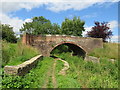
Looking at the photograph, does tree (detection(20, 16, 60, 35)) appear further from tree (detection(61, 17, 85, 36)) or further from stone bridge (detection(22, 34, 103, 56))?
stone bridge (detection(22, 34, 103, 56))

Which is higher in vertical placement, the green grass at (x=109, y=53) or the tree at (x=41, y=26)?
the tree at (x=41, y=26)

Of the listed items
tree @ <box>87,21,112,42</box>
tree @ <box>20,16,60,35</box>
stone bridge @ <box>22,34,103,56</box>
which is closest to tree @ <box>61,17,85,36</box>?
tree @ <box>20,16,60,35</box>

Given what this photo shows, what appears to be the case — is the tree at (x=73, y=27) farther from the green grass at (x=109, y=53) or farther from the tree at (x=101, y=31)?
the green grass at (x=109, y=53)

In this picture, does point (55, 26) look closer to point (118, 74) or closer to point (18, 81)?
point (118, 74)

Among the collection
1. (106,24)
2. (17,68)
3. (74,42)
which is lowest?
(17,68)

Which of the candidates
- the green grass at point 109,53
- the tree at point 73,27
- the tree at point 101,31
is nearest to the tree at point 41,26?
the tree at point 73,27

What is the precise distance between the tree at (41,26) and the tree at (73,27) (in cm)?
236

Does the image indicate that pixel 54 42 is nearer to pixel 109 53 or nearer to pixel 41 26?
pixel 109 53

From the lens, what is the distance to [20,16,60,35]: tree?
31453 mm

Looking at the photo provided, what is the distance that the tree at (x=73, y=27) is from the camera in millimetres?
31102

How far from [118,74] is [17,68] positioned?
18.4 ft

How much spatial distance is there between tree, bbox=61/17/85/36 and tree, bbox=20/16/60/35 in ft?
7.73

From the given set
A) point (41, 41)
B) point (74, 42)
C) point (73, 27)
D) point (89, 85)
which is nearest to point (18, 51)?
point (89, 85)

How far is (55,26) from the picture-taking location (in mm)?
32406
